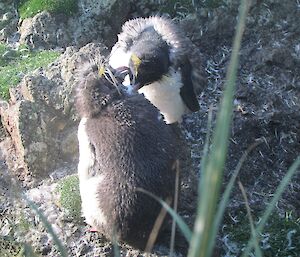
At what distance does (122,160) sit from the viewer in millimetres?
4473

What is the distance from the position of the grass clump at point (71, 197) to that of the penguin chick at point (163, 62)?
106 centimetres

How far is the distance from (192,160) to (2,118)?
1.86 meters

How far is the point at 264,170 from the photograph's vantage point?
6.02 metres

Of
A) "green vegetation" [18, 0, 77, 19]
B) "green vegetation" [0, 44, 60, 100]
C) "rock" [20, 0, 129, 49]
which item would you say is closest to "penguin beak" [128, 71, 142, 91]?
"green vegetation" [0, 44, 60, 100]

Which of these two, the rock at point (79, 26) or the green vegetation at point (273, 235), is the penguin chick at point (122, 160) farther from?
the rock at point (79, 26)

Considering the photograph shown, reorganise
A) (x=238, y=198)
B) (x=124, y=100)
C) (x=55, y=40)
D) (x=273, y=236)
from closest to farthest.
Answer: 1. (x=124, y=100)
2. (x=273, y=236)
3. (x=238, y=198)
4. (x=55, y=40)

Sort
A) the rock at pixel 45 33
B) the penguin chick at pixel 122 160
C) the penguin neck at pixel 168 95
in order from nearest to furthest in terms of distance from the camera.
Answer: the penguin chick at pixel 122 160
the penguin neck at pixel 168 95
the rock at pixel 45 33

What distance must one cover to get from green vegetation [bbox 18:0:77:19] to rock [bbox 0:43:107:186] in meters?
1.28

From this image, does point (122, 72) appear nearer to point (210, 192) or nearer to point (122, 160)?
point (122, 160)

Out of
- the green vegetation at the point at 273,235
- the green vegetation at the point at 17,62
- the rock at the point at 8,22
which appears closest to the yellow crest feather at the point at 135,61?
the green vegetation at the point at 17,62

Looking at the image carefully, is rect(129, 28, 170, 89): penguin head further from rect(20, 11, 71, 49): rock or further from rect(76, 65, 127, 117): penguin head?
rect(20, 11, 71, 49): rock

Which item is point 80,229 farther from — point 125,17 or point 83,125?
point 125,17

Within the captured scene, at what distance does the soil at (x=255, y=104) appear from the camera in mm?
5457

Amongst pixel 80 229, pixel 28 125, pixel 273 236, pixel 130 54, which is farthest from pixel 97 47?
pixel 273 236
